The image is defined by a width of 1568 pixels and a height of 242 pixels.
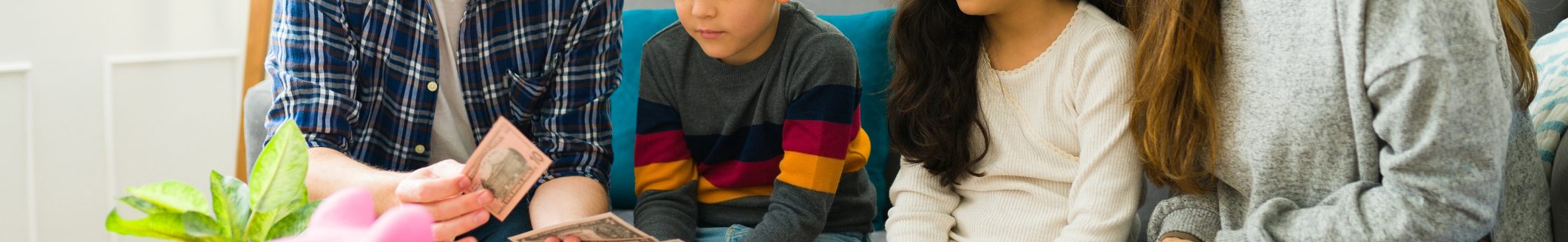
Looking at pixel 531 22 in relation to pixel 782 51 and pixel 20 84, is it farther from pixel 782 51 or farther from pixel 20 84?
pixel 20 84

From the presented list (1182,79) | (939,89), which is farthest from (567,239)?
(1182,79)

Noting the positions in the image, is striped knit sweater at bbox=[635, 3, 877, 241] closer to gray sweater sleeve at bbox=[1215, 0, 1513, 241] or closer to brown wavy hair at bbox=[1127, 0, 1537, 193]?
brown wavy hair at bbox=[1127, 0, 1537, 193]

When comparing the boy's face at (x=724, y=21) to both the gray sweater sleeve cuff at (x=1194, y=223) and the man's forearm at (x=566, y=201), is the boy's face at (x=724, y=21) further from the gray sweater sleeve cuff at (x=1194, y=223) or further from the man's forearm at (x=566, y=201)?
the gray sweater sleeve cuff at (x=1194, y=223)

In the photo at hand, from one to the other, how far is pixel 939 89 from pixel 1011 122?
11cm

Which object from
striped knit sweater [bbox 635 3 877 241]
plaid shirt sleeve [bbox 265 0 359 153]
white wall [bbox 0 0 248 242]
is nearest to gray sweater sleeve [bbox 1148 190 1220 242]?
striped knit sweater [bbox 635 3 877 241]

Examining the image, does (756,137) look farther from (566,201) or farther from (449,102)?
(449,102)

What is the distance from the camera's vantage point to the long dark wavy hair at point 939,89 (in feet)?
5.23

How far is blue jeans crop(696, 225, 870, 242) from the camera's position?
5.47ft

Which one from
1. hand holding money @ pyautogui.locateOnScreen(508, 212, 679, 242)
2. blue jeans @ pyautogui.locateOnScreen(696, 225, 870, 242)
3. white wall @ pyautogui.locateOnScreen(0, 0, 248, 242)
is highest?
hand holding money @ pyautogui.locateOnScreen(508, 212, 679, 242)

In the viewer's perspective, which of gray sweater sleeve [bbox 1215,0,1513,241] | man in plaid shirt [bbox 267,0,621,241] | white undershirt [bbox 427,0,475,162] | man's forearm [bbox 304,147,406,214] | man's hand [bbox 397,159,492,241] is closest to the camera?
gray sweater sleeve [bbox 1215,0,1513,241]

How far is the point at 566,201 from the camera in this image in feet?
5.19

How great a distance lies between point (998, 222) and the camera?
5.03 feet

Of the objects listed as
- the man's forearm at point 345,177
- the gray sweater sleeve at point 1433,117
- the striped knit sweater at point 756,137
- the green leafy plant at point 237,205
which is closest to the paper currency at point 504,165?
the man's forearm at point 345,177

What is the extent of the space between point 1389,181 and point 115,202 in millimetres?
2464
